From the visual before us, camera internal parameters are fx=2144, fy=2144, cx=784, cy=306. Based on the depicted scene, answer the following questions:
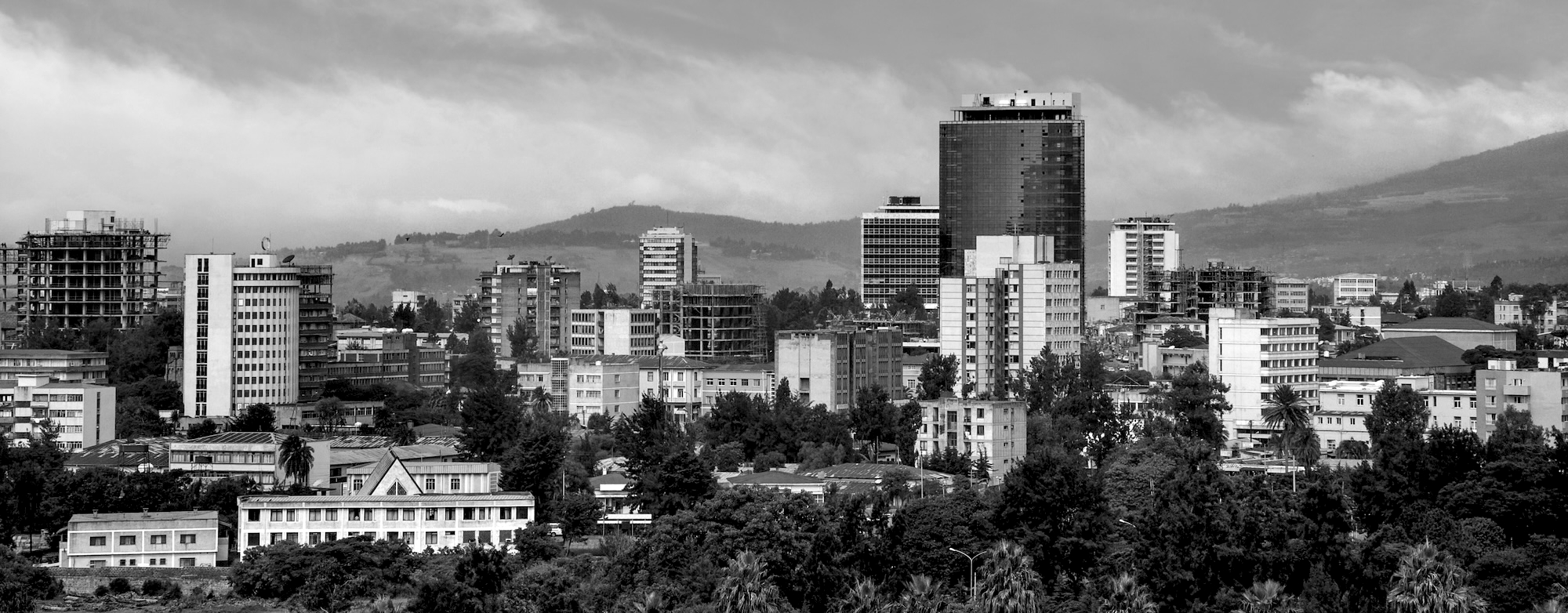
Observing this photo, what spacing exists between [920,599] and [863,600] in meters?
1.37

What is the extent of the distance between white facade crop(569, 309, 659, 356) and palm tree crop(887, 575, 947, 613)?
236 ft

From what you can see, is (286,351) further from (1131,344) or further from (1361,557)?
(1361,557)

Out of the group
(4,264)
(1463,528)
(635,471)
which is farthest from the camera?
(4,264)

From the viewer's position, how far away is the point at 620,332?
127m

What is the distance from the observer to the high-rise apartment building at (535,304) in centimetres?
14900

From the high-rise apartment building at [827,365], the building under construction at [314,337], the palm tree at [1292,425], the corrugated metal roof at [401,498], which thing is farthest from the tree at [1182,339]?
the corrugated metal roof at [401,498]

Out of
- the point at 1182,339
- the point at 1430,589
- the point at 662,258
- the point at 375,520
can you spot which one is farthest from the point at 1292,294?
the point at 1430,589

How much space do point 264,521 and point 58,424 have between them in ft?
98.2

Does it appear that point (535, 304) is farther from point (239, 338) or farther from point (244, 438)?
point (244, 438)

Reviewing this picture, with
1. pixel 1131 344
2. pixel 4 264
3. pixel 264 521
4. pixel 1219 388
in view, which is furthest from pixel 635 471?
pixel 4 264

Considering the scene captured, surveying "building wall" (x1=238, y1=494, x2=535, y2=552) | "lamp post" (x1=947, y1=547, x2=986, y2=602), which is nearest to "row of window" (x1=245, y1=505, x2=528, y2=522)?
"building wall" (x1=238, y1=494, x2=535, y2=552)

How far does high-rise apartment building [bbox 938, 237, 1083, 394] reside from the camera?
352 feet

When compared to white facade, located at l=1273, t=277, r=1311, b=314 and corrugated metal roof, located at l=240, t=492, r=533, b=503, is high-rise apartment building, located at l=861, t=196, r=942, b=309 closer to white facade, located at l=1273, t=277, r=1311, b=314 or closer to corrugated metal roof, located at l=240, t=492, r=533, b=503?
white facade, located at l=1273, t=277, r=1311, b=314

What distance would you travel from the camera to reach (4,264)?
14488cm
